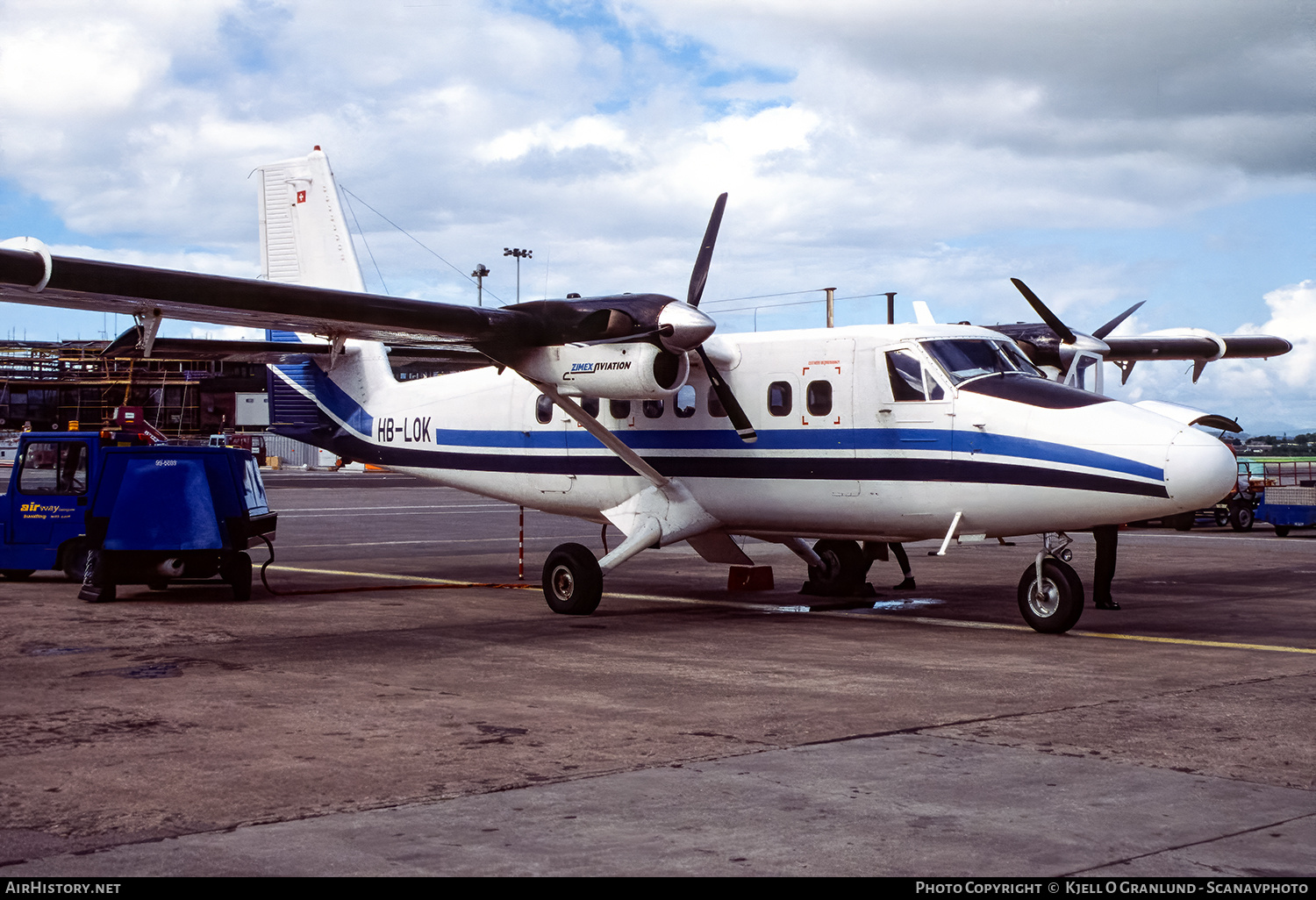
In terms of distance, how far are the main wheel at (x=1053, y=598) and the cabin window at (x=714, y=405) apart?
4016mm

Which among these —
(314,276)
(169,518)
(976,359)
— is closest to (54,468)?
(169,518)

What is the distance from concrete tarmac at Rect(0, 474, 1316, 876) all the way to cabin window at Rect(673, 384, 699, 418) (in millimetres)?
2436

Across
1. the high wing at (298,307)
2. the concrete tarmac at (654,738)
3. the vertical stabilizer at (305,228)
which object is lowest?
the concrete tarmac at (654,738)

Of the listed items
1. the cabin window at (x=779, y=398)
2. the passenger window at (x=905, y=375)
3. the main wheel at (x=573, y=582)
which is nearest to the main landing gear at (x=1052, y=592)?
the passenger window at (x=905, y=375)

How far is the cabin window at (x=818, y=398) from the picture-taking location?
13930 mm

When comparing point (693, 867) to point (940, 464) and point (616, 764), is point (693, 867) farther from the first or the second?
point (940, 464)

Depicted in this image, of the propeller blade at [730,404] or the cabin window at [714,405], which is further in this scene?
the cabin window at [714,405]

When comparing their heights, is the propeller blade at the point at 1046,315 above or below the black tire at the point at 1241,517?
above

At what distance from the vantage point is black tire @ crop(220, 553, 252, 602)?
51.4ft

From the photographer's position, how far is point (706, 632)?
13.1 m

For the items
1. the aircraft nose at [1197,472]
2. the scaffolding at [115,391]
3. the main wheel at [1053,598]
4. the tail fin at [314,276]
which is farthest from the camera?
the scaffolding at [115,391]

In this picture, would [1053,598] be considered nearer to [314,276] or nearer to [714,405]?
[714,405]

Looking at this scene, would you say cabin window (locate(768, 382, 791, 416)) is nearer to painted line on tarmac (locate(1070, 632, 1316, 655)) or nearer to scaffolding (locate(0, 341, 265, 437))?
painted line on tarmac (locate(1070, 632, 1316, 655))

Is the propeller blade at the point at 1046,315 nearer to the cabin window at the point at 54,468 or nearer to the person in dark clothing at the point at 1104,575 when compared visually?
the person in dark clothing at the point at 1104,575
